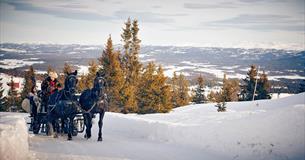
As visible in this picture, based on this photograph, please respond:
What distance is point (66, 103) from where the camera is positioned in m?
12.2

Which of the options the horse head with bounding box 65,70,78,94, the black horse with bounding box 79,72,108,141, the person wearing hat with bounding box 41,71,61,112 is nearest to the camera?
the horse head with bounding box 65,70,78,94

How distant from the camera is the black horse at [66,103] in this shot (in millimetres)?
12125

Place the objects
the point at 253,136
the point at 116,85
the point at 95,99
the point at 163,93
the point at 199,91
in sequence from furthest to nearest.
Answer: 1. the point at 199,91
2. the point at 163,93
3. the point at 116,85
4. the point at 95,99
5. the point at 253,136

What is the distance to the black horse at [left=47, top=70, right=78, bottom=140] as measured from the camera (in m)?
12.1

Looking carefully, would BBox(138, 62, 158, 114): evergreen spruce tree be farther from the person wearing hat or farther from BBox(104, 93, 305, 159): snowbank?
the person wearing hat

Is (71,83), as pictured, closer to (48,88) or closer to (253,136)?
(48,88)

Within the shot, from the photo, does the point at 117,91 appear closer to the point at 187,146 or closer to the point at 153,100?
the point at 153,100

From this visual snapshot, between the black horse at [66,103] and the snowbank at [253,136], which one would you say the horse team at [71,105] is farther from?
the snowbank at [253,136]

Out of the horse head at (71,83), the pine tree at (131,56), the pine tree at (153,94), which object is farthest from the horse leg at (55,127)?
the pine tree at (131,56)

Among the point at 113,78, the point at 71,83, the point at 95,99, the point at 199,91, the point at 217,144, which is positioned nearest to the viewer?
the point at 217,144

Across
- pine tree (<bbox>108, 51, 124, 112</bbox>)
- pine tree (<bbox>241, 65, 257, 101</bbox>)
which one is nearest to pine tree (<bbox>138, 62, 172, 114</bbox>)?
pine tree (<bbox>108, 51, 124, 112</bbox>)

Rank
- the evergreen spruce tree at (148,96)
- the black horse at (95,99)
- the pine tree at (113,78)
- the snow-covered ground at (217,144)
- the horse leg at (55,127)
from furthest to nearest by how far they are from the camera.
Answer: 1. the pine tree at (113,78)
2. the evergreen spruce tree at (148,96)
3. the horse leg at (55,127)
4. the black horse at (95,99)
5. the snow-covered ground at (217,144)

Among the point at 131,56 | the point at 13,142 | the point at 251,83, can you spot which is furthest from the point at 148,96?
the point at 13,142

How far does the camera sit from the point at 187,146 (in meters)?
12.5
